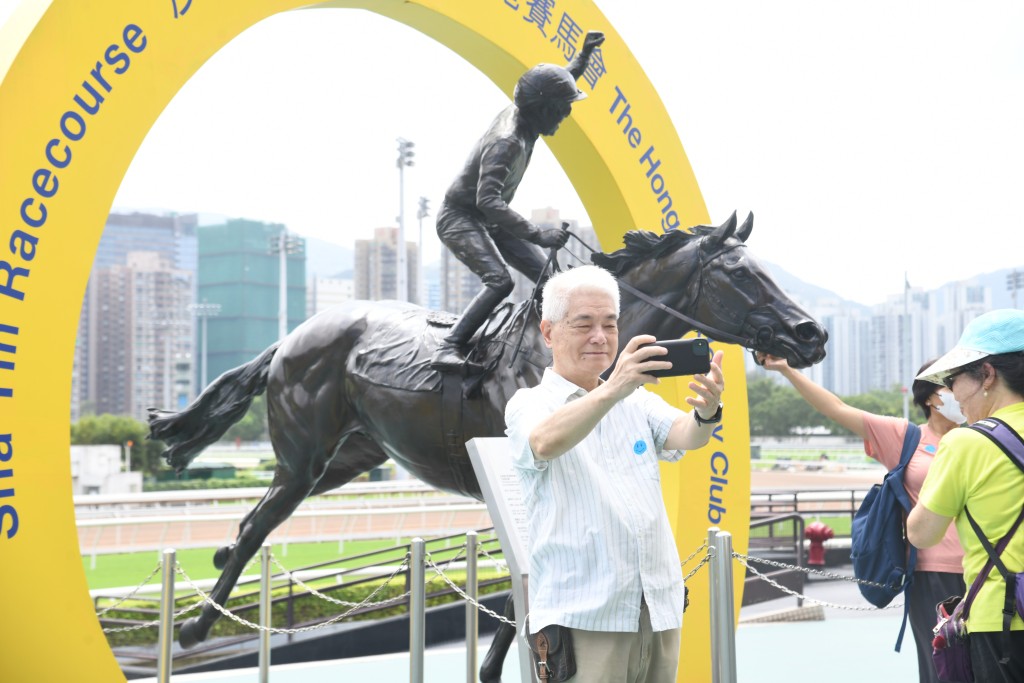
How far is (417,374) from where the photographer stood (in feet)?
16.1

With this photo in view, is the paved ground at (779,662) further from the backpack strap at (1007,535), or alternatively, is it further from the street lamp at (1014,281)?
the street lamp at (1014,281)

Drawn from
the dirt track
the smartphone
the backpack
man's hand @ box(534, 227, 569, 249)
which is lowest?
the dirt track

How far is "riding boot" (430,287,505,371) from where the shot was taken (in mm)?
4629

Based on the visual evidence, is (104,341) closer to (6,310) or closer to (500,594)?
(500,594)

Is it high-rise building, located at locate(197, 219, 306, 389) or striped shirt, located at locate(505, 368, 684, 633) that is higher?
high-rise building, located at locate(197, 219, 306, 389)

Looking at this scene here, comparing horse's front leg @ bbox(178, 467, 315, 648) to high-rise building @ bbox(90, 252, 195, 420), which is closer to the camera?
horse's front leg @ bbox(178, 467, 315, 648)

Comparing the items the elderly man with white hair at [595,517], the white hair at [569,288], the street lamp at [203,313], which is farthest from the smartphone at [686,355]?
the street lamp at [203,313]

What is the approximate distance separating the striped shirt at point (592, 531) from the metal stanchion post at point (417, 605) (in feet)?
5.91

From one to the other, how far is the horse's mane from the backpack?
1.41 m

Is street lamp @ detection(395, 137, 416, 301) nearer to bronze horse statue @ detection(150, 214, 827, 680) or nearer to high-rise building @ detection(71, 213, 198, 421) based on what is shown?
bronze horse statue @ detection(150, 214, 827, 680)

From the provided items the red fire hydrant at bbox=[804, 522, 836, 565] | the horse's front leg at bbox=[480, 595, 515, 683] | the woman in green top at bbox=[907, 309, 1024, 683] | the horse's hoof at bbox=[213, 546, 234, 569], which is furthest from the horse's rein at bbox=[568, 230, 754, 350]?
the red fire hydrant at bbox=[804, 522, 836, 565]

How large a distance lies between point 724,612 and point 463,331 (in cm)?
189

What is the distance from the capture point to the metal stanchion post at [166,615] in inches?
171

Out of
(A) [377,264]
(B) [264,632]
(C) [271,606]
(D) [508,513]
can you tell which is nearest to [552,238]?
(D) [508,513]
